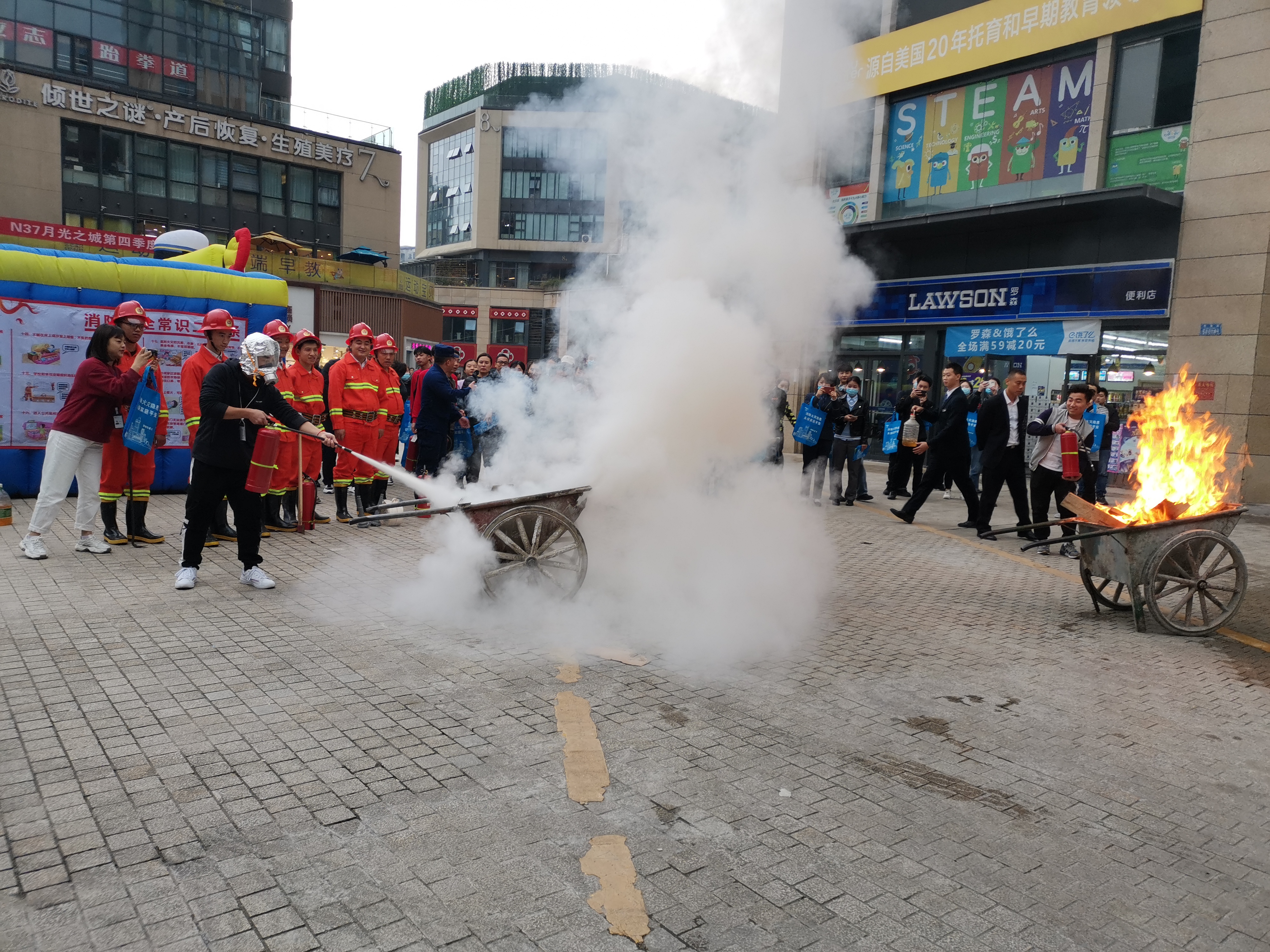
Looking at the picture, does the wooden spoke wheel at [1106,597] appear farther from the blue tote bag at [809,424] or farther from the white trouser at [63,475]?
the white trouser at [63,475]

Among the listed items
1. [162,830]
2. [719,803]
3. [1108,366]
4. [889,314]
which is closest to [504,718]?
[719,803]

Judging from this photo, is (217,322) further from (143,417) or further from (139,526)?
(139,526)

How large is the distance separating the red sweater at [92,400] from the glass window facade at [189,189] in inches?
916

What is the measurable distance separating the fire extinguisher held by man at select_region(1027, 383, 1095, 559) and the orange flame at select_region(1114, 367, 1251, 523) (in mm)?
1662

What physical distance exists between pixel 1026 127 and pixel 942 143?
1621 mm

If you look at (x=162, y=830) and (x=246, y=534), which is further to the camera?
(x=246, y=534)

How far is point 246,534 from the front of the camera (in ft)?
20.6

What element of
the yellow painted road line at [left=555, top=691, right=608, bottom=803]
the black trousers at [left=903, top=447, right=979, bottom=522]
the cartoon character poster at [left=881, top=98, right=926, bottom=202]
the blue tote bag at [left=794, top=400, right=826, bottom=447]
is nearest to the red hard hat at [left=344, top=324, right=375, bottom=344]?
the blue tote bag at [left=794, top=400, right=826, bottom=447]

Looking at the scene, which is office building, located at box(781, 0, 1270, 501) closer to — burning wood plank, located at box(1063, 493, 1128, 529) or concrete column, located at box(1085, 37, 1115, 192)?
concrete column, located at box(1085, 37, 1115, 192)

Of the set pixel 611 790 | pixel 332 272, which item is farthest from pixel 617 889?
pixel 332 272

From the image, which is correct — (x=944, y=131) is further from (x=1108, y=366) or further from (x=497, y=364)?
(x=497, y=364)

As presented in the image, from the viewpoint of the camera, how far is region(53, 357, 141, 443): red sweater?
6887mm

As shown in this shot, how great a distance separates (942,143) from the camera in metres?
16.6

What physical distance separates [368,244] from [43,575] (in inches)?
1259
